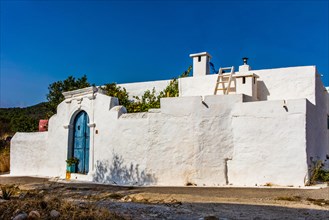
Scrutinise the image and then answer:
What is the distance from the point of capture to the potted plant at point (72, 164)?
526 inches

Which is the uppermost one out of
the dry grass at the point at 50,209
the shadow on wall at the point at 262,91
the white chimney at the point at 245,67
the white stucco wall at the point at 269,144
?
the white chimney at the point at 245,67

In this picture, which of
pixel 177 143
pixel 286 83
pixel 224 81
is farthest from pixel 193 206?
pixel 286 83

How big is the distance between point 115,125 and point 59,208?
6713mm

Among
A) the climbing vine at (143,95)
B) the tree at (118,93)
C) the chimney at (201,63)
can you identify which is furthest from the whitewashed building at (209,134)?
the tree at (118,93)

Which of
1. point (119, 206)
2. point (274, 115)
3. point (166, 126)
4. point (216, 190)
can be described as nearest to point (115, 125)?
point (166, 126)

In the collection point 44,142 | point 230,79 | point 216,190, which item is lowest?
point 216,190

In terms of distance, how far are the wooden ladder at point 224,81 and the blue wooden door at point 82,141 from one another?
202 inches

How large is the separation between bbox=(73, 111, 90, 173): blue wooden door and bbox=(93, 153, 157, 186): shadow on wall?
954 mm

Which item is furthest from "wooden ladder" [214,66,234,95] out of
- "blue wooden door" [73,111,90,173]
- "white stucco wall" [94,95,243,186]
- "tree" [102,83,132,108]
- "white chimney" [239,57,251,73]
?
"blue wooden door" [73,111,90,173]

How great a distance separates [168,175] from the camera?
429 inches

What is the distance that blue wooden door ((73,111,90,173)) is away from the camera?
13.2 metres

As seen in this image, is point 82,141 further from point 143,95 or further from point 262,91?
point 262,91

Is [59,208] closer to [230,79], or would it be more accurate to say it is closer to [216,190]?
[216,190]

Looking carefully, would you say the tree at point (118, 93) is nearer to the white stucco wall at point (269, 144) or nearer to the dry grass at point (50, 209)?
the white stucco wall at point (269, 144)
